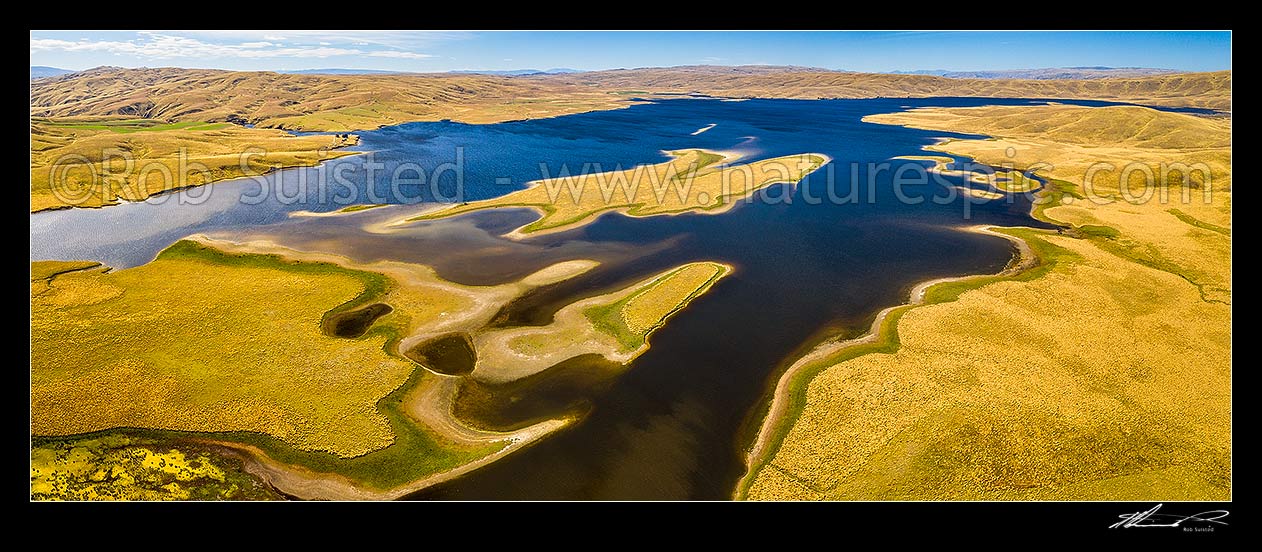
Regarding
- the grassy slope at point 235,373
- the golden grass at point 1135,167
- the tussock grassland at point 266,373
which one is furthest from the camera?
the golden grass at point 1135,167

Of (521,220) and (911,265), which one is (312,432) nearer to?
(521,220)

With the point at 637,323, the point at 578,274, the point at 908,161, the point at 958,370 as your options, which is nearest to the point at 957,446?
the point at 958,370

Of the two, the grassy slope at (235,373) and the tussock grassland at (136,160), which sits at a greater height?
the tussock grassland at (136,160)

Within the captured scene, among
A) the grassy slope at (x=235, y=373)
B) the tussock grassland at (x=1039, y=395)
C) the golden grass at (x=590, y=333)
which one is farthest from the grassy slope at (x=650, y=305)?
the grassy slope at (x=235, y=373)

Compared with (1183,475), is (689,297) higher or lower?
higher

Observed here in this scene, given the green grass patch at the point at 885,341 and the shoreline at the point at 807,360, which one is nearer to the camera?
the shoreline at the point at 807,360
